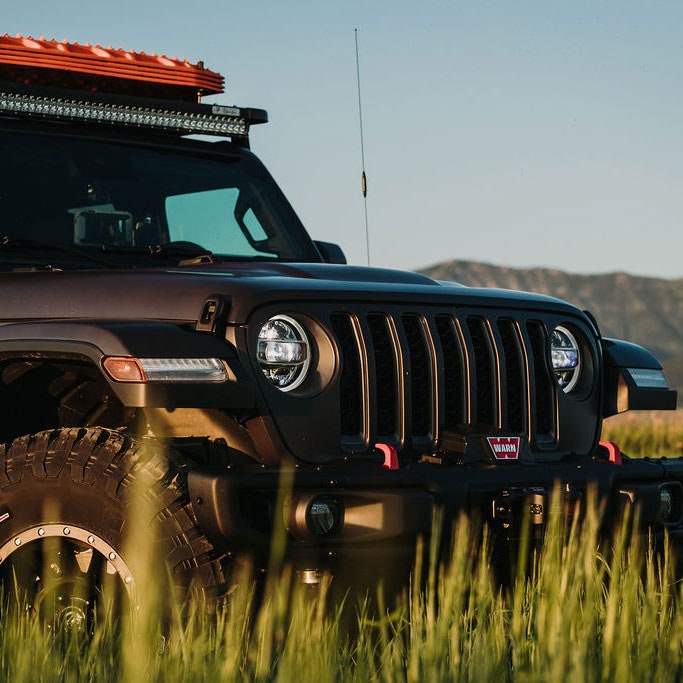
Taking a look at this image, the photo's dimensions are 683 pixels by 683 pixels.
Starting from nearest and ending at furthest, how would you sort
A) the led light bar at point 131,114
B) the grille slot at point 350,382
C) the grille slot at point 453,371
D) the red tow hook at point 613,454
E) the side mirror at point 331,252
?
the grille slot at point 350,382 < the grille slot at point 453,371 < the red tow hook at point 613,454 < the led light bar at point 131,114 < the side mirror at point 331,252

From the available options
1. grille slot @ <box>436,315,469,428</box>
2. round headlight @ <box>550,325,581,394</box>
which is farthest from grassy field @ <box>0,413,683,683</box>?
round headlight @ <box>550,325,581,394</box>

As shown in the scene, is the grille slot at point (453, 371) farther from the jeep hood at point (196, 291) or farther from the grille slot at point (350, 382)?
the grille slot at point (350, 382)

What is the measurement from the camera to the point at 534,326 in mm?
5020

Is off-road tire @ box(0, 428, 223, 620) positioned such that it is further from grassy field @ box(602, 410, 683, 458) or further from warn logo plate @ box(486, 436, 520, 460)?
grassy field @ box(602, 410, 683, 458)

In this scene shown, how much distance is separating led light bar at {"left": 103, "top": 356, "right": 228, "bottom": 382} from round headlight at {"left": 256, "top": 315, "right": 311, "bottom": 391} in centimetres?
21

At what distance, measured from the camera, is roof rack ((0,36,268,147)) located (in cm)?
564

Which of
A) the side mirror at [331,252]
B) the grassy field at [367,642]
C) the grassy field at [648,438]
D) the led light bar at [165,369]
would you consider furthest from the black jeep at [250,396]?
the grassy field at [648,438]

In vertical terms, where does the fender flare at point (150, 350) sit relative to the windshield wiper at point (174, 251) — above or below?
below

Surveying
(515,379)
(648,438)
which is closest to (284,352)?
(515,379)

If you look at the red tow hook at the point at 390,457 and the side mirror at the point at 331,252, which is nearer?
the red tow hook at the point at 390,457

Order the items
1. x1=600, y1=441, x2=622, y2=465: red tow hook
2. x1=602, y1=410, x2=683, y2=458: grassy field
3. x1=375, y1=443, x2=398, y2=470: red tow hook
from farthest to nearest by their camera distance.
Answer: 1. x1=602, y1=410, x2=683, y2=458: grassy field
2. x1=600, y1=441, x2=622, y2=465: red tow hook
3. x1=375, y1=443, x2=398, y2=470: red tow hook

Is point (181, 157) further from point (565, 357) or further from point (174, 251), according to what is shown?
point (565, 357)

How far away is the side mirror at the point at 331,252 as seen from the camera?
20.9 ft

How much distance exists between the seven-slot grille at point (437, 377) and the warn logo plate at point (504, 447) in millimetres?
70
